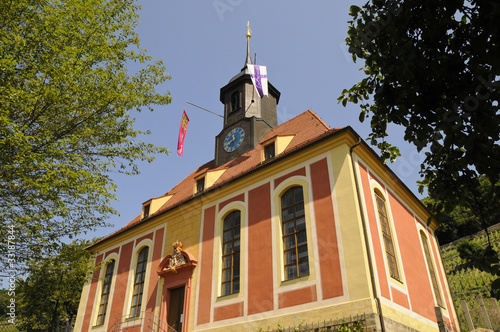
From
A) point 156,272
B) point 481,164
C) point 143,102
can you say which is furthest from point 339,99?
point 156,272

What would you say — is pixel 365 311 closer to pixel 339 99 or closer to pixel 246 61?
pixel 339 99

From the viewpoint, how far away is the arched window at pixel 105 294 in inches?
711

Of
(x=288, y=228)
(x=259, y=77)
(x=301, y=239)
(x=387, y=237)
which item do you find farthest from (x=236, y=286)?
(x=259, y=77)

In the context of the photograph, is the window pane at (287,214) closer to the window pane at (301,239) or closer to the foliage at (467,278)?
the window pane at (301,239)

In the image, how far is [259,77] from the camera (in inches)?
695

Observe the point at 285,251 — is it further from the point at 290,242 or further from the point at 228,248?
the point at 228,248

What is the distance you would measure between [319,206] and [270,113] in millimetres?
10158

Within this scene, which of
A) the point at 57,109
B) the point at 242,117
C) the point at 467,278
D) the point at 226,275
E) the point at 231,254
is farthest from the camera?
the point at 467,278

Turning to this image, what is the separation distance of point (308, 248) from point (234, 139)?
9.50 metres

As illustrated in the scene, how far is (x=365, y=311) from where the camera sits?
9.70 meters

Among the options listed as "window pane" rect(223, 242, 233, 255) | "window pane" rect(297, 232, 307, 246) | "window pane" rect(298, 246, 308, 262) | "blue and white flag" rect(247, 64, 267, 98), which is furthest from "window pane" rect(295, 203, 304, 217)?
"blue and white flag" rect(247, 64, 267, 98)

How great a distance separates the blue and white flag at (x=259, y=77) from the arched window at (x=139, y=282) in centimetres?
901

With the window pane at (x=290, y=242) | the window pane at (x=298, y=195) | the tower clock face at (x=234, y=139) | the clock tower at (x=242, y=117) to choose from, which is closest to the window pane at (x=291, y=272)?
the window pane at (x=290, y=242)

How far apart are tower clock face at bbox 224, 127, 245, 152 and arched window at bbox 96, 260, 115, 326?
824 cm
